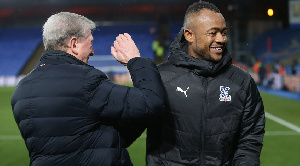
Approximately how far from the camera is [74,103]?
1.93 m

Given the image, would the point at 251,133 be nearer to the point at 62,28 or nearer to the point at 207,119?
the point at 207,119

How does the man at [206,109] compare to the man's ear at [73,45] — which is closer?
the man's ear at [73,45]

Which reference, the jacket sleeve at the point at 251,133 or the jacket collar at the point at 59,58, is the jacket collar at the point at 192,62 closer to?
the jacket sleeve at the point at 251,133

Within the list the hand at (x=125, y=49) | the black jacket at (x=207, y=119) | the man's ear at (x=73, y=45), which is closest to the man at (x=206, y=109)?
the black jacket at (x=207, y=119)

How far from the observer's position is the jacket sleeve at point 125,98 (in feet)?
6.21

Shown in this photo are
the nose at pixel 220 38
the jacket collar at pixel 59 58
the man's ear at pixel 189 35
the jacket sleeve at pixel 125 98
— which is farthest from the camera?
the man's ear at pixel 189 35

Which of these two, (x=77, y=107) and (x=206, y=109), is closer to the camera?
(x=77, y=107)

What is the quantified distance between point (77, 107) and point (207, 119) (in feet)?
2.50

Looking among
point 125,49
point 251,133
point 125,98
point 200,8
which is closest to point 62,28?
point 125,49

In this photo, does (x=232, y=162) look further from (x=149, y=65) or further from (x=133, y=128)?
(x=149, y=65)

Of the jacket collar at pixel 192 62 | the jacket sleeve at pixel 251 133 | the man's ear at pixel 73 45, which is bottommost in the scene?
the jacket sleeve at pixel 251 133

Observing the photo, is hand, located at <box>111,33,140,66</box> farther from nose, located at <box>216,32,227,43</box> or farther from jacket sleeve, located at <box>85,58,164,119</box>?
nose, located at <box>216,32,227,43</box>

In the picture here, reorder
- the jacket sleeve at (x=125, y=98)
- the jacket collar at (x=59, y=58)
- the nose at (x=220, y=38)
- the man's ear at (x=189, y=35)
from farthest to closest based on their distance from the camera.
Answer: the man's ear at (x=189, y=35) → the nose at (x=220, y=38) → the jacket collar at (x=59, y=58) → the jacket sleeve at (x=125, y=98)

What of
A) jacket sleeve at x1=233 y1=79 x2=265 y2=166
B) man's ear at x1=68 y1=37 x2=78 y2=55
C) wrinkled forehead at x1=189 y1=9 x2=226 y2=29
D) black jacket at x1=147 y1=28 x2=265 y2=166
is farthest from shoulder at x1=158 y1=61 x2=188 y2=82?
man's ear at x1=68 y1=37 x2=78 y2=55
